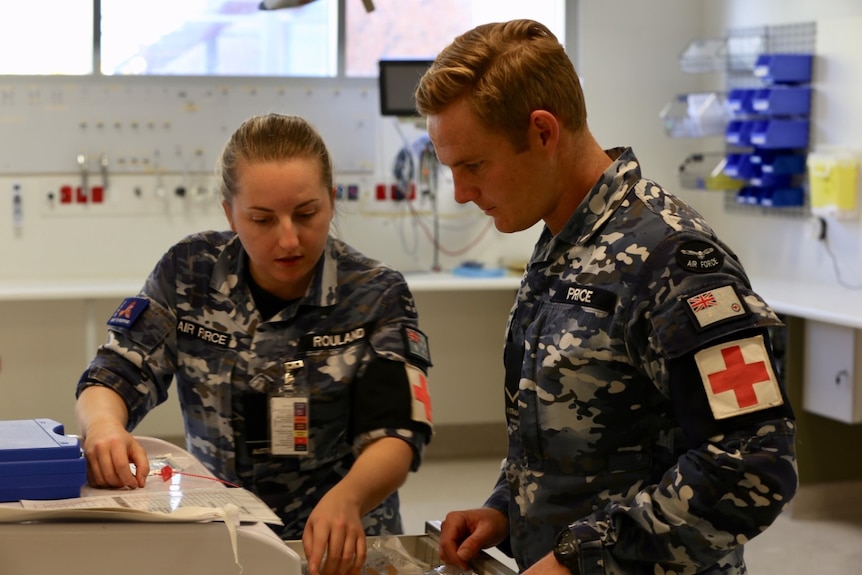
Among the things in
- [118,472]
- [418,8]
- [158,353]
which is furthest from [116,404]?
[418,8]

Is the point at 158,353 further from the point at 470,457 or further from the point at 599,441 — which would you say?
the point at 470,457

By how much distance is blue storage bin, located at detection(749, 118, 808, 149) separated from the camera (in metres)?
4.71

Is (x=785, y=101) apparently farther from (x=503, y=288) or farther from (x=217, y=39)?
(x=217, y=39)

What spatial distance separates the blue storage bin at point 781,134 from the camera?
4715 millimetres

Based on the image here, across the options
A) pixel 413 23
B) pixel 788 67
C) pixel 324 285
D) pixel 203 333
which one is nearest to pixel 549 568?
pixel 324 285

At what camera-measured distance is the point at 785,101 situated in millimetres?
4746

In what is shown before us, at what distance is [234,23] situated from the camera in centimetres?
541

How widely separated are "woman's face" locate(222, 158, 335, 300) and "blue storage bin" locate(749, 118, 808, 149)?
3.35 m

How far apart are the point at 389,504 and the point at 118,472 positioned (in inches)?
21.8

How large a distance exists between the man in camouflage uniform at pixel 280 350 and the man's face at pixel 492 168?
39 cm

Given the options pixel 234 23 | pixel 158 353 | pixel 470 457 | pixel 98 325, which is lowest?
pixel 470 457

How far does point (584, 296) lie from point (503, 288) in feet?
12.6

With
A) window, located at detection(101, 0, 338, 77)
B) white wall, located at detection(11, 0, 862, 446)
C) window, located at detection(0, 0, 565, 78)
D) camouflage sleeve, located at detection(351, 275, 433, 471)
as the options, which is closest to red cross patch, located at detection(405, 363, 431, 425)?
camouflage sleeve, located at detection(351, 275, 433, 471)

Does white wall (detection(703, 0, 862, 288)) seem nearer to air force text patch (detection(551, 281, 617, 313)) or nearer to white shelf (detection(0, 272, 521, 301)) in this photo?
white shelf (detection(0, 272, 521, 301))
